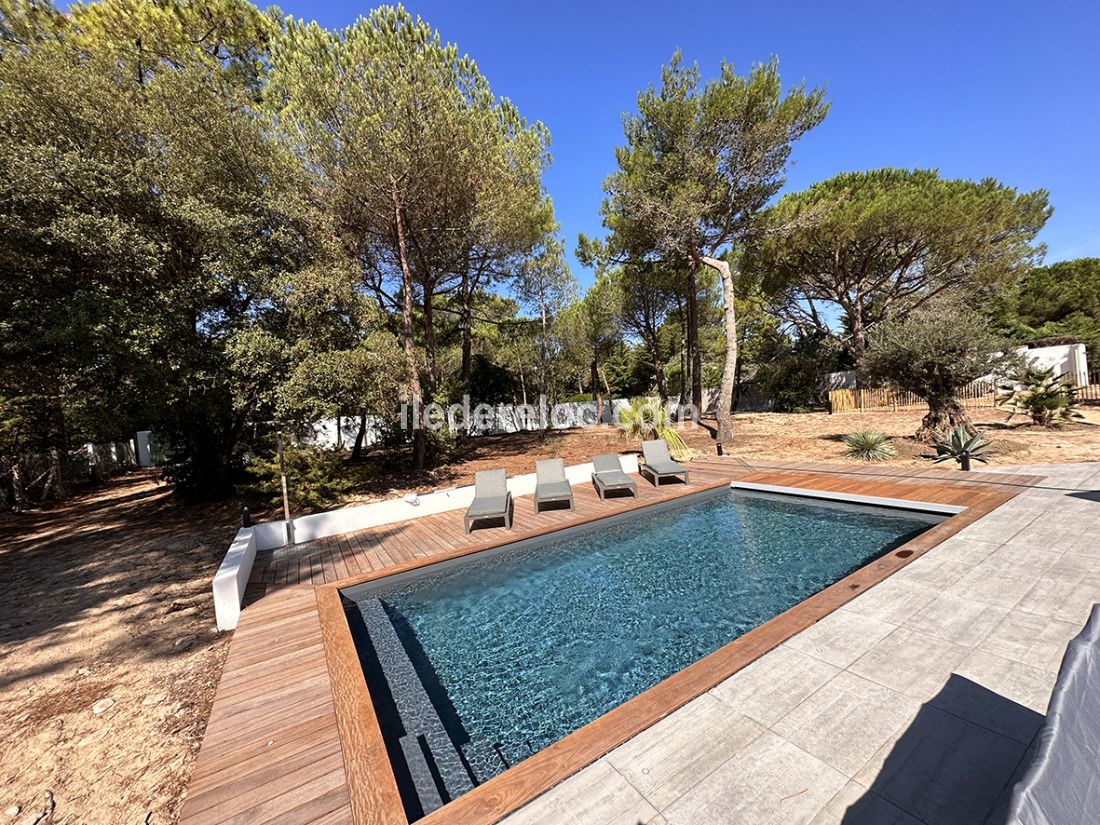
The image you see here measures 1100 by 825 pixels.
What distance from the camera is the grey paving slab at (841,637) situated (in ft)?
9.52

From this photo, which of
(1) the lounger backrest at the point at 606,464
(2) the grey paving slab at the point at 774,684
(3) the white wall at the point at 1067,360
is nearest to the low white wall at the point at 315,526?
(1) the lounger backrest at the point at 606,464

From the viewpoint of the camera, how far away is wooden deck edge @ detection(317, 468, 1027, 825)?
6.64 ft

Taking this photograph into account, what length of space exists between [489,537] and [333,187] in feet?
28.9

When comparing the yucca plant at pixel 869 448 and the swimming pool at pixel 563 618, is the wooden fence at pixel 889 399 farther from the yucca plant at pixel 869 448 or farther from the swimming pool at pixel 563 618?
the swimming pool at pixel 563 618

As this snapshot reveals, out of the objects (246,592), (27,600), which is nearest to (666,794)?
(246,592)

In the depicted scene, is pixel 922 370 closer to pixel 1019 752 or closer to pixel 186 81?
pixel 1019 752

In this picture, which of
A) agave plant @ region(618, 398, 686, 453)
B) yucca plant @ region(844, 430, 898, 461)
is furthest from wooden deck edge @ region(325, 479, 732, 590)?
yucca plant @ region(844, 430, 898, 461)

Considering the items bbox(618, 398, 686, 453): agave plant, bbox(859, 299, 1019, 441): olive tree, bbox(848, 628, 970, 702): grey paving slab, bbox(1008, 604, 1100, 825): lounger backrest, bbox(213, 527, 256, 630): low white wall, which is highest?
bbox(859, 299, 1019, 441): olive tree

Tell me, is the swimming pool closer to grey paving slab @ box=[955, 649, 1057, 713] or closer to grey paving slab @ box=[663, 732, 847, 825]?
grey paving slab @ box=[663, 732, 847, 825]

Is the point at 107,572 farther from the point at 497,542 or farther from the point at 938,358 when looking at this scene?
the point at 938,358

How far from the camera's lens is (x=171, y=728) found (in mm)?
2840

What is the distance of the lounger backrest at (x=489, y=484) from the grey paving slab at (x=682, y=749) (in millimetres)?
5253

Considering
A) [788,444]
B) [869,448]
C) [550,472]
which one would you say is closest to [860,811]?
[550,472]

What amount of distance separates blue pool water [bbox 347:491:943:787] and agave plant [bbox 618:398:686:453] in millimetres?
5063
